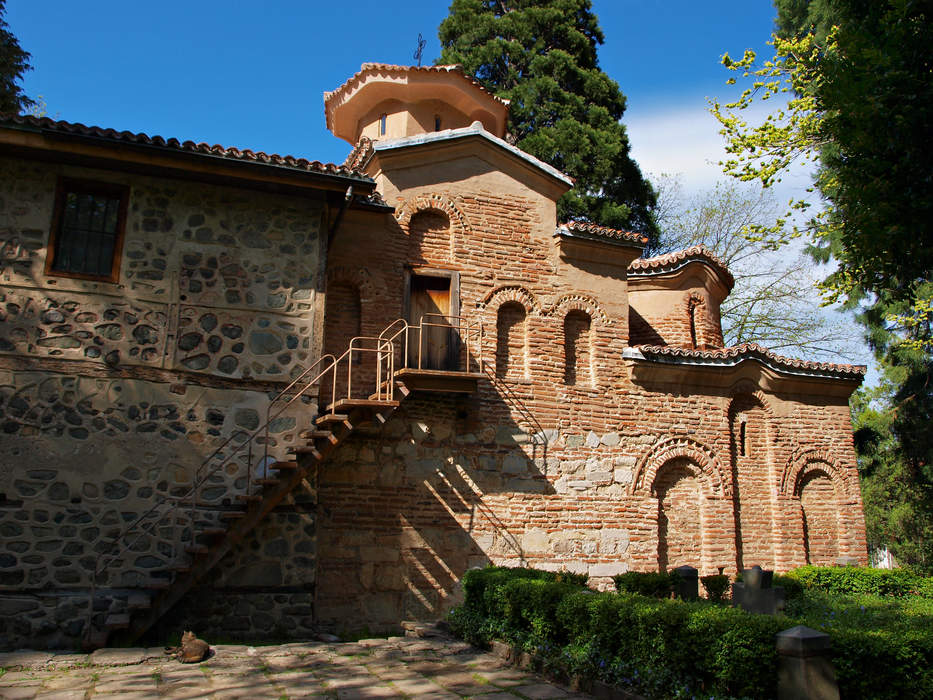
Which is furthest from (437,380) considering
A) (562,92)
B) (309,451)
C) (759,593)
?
(562,92)

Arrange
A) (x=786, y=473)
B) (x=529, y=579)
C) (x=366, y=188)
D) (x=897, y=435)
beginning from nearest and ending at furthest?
1. (x=529, y=579)
2. (x=366, y=188)
3. (x=786, y=473)
4. (x=897, y=435)

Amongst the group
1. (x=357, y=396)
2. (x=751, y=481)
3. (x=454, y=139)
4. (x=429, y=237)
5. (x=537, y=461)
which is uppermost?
(x=454, y=139)

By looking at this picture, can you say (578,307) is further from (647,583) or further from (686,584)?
(686,584)

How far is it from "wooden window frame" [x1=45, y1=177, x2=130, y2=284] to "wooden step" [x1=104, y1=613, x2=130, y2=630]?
425 centimetres

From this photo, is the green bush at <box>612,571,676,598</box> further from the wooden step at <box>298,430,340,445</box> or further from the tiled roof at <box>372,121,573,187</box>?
the tiled roof at <box>372,121,573,187</box>

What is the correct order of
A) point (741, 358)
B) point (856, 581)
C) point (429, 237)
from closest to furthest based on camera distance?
1. point (429, 237)
2. point (856, 581)
3. point (741, 358)

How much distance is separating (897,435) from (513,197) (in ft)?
44.8

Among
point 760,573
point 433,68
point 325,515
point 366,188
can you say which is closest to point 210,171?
point 366,188

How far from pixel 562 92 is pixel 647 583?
14755mm

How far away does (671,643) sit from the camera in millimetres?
6652

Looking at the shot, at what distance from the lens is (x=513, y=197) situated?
14.3m

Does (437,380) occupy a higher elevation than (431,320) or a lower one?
lower

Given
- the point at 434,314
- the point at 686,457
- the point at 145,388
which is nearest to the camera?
the point at 145,388

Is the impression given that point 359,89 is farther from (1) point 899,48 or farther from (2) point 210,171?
(1) point 899,48
